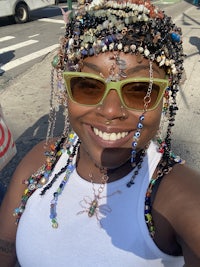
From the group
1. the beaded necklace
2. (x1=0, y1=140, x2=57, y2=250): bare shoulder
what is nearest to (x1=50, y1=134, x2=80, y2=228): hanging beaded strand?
the beaded necklace

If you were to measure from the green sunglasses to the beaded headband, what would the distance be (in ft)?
0.26

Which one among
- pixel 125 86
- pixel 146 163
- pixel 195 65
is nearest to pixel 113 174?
pixel 146 163

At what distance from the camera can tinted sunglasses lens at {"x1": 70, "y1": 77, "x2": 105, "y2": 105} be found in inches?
48.3

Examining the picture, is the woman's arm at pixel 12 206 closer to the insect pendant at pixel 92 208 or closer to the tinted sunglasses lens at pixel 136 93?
the insect pendant at pixel 92 208

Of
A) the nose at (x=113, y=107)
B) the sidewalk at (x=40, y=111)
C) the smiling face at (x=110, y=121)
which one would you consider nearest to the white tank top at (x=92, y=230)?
the smiling face at (x=110, y=121)

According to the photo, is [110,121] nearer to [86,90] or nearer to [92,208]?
[86,90]

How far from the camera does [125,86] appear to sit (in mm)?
1200

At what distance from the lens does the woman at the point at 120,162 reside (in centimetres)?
121

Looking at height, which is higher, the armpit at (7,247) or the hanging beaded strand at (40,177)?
the hanging beaded strand at (40,177)

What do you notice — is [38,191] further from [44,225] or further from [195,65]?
[195,65]

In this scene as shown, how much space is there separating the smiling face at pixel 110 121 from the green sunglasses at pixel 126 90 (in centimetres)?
2

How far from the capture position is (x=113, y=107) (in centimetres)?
121

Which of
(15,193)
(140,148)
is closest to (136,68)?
(140,148)

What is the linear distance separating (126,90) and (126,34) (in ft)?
0.64
